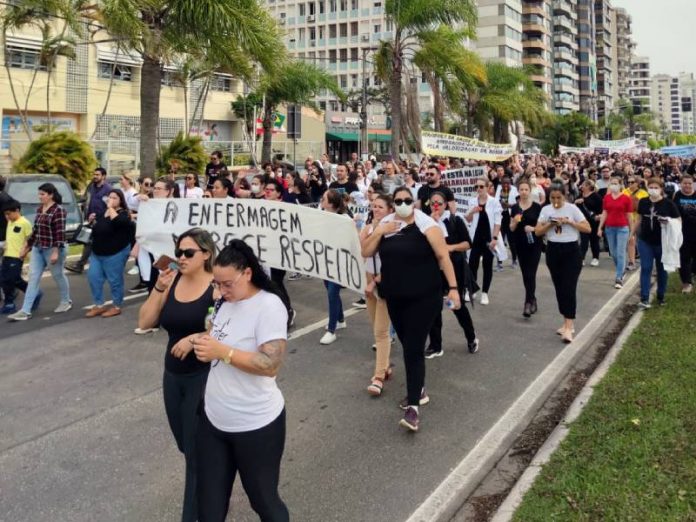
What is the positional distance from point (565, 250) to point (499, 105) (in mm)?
35026

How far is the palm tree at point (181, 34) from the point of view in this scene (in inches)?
548

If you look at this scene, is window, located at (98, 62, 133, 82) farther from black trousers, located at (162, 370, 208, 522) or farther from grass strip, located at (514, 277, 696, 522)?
black trousers, located at (162, 370, 208, 522)

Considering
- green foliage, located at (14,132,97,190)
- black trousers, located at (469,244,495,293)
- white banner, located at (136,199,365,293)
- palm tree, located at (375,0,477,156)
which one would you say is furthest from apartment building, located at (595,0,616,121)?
white banner, located at (136,199,365,293)

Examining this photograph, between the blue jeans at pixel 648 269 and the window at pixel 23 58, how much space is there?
32245 millimetres

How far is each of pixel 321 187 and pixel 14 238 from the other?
651cm

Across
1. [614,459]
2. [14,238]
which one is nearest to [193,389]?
[614,459]

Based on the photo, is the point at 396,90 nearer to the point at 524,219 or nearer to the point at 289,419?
the point at 524,219

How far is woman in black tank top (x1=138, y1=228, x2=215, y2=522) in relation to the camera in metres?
3.30

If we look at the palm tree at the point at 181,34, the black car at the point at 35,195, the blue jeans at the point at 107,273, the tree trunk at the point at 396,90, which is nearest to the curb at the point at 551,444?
the blue jeans at the point at 107,273

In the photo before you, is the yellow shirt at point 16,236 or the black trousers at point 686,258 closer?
the yellow shirt at point 16,236

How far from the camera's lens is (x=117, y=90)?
3838 cm

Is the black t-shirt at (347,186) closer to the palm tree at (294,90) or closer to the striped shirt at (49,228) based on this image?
the striped shirt at (49,228)

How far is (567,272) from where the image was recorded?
7246mm

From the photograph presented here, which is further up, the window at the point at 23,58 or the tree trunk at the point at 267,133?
the window at the point at 23,58
